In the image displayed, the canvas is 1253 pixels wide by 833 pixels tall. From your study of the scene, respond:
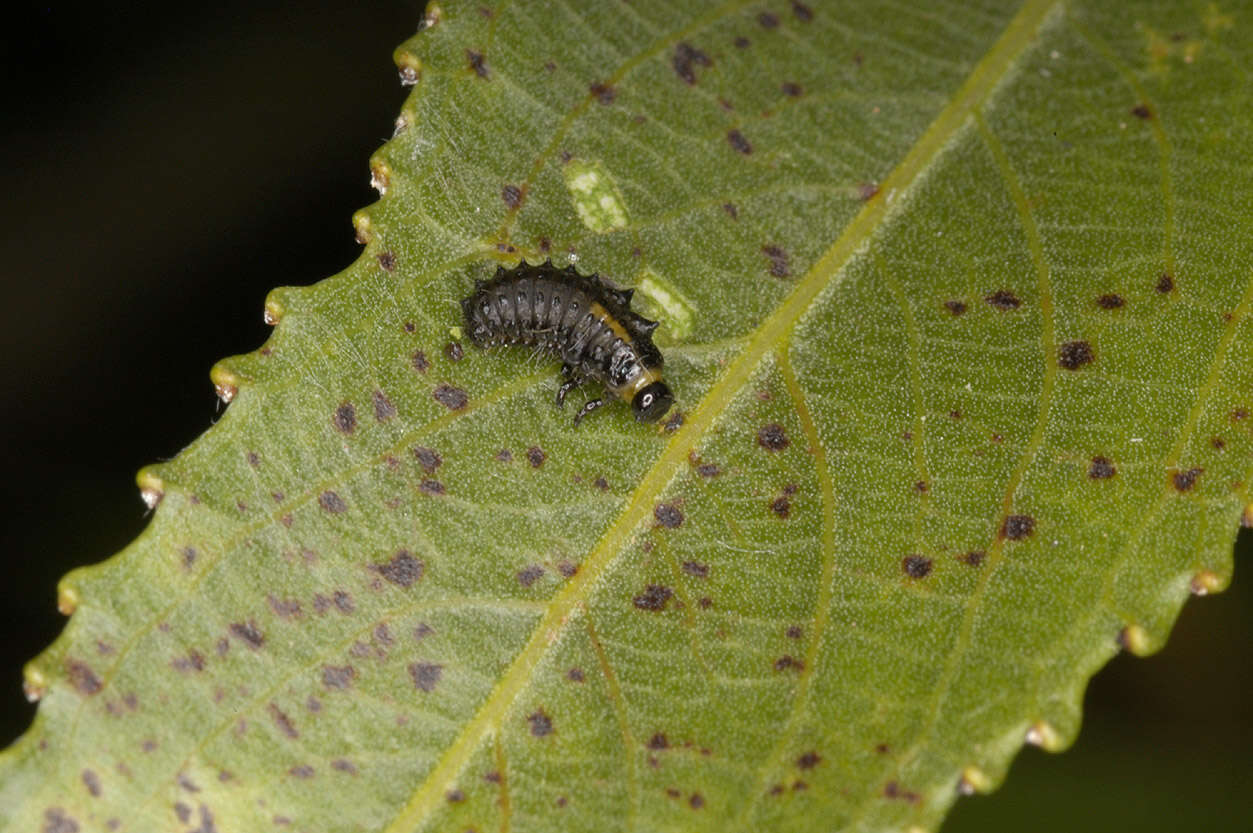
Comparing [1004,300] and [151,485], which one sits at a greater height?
[151,485]

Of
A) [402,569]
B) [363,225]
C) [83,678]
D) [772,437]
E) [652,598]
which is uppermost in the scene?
[363,225]

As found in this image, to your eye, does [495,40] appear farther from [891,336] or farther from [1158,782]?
[1158,782]

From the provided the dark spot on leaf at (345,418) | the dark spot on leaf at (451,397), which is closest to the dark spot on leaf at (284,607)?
the dark spot on leaf at (345,418)

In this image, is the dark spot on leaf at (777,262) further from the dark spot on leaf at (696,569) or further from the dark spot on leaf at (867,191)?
the dark spot on leaf at (696,569)

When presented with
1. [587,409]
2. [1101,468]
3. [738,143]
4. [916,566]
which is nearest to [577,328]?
[587,409]

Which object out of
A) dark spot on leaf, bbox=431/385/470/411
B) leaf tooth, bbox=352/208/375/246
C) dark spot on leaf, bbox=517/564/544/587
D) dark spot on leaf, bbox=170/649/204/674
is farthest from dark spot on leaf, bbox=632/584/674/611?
leaf tooth, bbox=352/208/375/246

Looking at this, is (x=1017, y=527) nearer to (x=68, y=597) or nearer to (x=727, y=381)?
(x=727, y=381)

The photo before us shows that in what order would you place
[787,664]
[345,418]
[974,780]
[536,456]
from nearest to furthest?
[974,780], [787,664], [345,418], [536,456]
